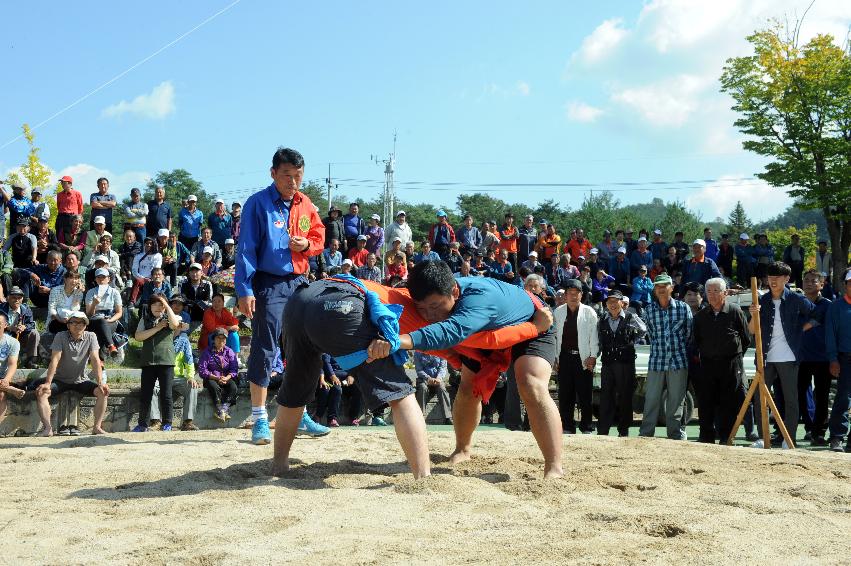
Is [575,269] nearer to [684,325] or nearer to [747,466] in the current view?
[684,325]

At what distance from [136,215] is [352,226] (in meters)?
4.41

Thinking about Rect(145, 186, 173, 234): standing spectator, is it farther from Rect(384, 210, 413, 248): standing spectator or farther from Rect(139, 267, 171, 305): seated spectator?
Rect(384, 210, 413, 248): standing spectator

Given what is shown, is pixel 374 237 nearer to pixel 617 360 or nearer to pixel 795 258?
pixel 617 360

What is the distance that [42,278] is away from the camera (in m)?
13.8

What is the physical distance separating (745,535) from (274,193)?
4.14 meters

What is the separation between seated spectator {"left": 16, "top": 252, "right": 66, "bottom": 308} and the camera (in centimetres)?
1353

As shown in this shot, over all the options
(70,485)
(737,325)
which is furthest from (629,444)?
(70,485)

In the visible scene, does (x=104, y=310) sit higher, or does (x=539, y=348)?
(x=104, y=310)

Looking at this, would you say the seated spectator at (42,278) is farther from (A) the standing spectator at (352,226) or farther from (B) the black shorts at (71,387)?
(A) the standing spectator at (352,226)

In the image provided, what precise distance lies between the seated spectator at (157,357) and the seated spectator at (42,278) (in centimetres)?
433

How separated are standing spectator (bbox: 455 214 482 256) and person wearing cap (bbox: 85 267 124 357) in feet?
25.7

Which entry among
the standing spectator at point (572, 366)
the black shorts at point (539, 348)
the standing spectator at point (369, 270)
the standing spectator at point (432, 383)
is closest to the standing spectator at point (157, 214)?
the standing spectator at point (369, 270)

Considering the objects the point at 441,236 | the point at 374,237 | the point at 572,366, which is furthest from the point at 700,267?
the point at 572,366

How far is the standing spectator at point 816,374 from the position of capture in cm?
934
